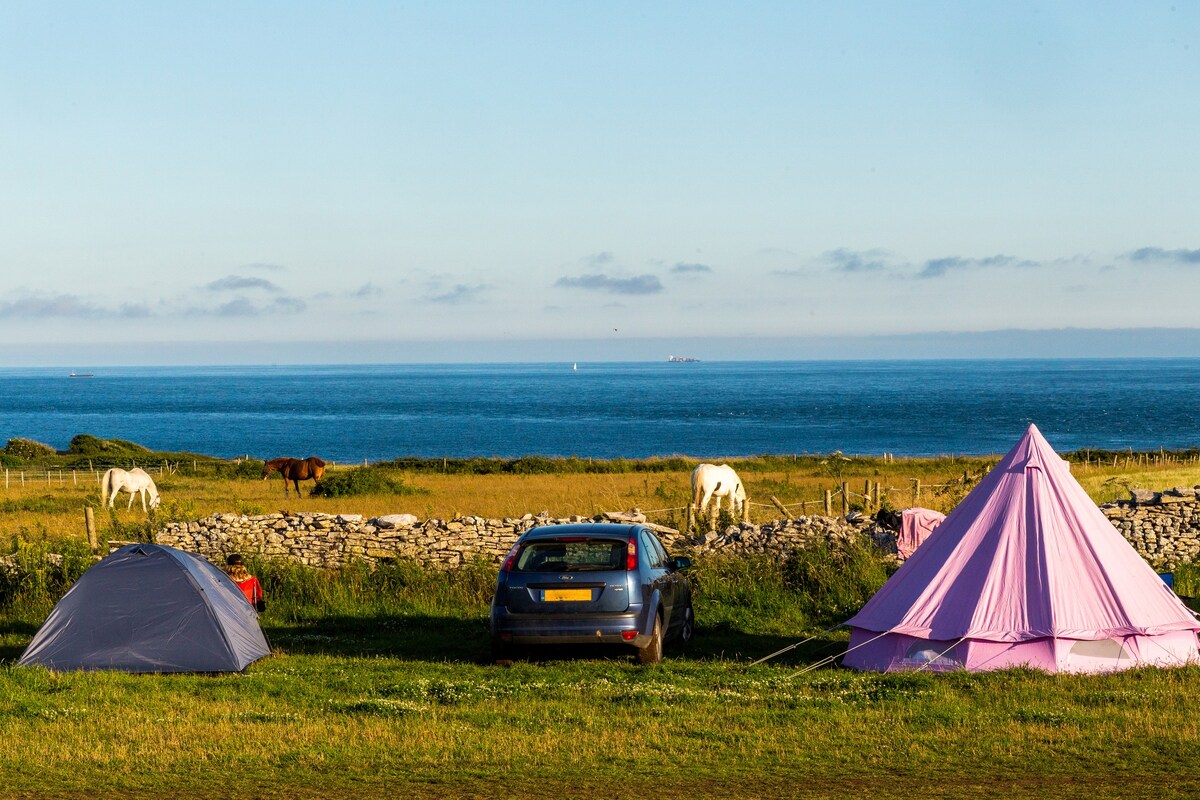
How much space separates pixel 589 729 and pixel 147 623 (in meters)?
6.69

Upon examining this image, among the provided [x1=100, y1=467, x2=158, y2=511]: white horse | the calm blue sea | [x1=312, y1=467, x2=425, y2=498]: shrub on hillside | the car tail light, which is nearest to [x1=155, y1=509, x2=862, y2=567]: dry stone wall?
the car tail light

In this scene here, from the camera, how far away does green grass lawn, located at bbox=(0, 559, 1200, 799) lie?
31.7ft

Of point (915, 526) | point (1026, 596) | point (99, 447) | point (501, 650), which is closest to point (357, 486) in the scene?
point (915, 526)

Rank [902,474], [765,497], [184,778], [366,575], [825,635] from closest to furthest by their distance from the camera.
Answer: [184,778] < [825,635] < [366,575] < [765,497] < [902,474]

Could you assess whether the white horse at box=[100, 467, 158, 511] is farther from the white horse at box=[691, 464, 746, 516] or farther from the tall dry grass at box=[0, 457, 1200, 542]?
the white horse at box=[691, 464, 746, 516]

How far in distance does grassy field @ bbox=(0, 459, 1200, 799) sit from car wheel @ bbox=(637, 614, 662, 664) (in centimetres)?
23

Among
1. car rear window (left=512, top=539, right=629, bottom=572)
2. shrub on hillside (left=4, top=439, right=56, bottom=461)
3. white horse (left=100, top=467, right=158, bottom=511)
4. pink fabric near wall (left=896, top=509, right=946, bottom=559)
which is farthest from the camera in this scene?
shrub on hillside (left=4, top=439, right=56, bottom=461)

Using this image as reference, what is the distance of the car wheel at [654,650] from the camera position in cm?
1434

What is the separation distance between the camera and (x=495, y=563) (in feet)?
69.0

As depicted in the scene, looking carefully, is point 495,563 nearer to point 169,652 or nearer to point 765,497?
point 169,652

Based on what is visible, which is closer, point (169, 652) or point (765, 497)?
point (169, 652)

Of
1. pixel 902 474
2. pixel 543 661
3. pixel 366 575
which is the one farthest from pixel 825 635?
pixel 902 474

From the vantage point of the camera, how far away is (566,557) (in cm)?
1438

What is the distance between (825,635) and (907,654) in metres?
2.43
